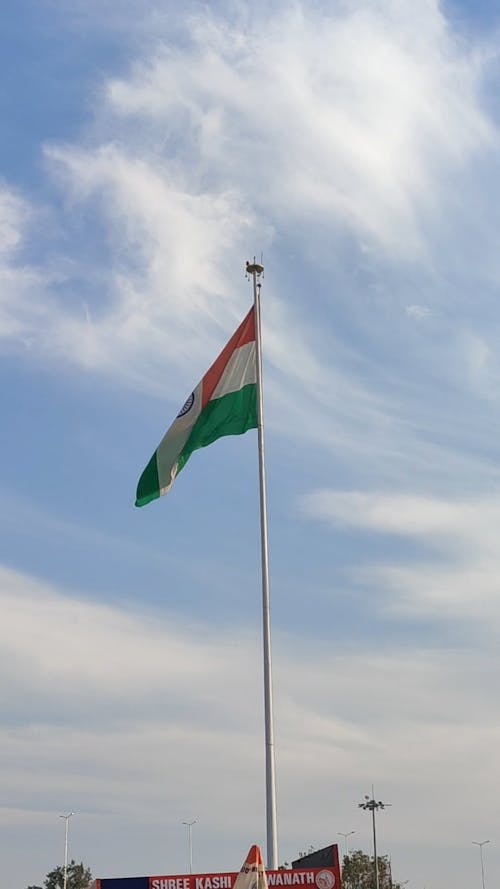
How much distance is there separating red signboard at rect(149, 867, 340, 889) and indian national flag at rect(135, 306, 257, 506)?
293 inches

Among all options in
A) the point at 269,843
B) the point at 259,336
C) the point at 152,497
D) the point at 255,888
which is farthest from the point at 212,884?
the point at 259,336

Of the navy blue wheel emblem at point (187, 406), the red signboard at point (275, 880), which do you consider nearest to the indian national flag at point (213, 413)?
the navy blue wheel emblem at point (187, 406)

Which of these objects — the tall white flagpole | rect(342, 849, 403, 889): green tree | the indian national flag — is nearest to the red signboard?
the tall white flagpole

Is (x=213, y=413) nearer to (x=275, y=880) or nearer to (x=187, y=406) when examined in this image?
(x=187, y=406)

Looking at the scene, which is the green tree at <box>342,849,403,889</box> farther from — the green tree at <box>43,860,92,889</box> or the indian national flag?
the indian national flag

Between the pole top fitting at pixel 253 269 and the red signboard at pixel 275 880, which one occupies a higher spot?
the pole top fitting at pixel 253 269

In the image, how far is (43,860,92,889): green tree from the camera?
11368cm

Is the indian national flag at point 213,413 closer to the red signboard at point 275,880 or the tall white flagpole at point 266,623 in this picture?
the tall white flagpole at point 266,623

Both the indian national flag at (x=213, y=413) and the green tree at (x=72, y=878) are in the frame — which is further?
the green tree at (x=72, y=878)

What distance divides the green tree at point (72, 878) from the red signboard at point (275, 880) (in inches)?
3846

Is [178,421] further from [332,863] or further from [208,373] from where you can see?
[332,863]

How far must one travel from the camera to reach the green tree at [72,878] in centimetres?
11368

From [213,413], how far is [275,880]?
916cm

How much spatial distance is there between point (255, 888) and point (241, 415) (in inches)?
379
